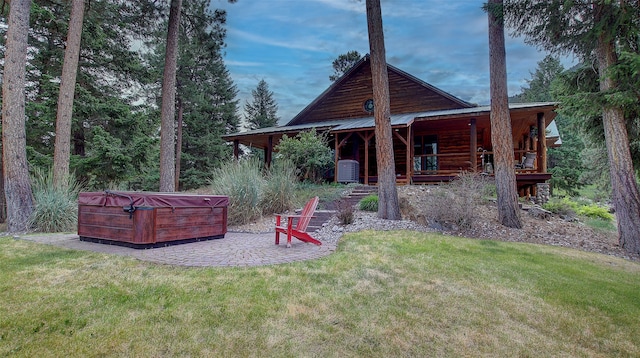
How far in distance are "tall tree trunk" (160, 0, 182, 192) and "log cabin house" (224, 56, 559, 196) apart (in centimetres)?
511

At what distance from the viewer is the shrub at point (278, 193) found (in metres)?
8.05

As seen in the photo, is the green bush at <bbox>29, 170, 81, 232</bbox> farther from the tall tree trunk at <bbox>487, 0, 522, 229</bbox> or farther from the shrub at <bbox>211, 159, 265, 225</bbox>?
the tall tree trunk at <bbox>487, 0, 522, 229</bbox>

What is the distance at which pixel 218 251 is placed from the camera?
4.58m

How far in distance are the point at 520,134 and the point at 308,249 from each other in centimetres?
1505

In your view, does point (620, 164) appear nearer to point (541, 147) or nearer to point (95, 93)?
point (541, 147)

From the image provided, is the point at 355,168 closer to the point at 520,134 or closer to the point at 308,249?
the point at 308,249

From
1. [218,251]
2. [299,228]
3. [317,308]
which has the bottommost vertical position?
[317,308]

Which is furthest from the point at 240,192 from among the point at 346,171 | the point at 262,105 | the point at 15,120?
the point at 262,105

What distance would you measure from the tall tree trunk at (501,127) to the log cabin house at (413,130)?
149 inches

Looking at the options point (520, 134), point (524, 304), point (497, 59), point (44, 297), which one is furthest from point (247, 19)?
point (520, 134)

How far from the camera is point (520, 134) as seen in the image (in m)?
15.6

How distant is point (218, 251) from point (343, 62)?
26.1 m

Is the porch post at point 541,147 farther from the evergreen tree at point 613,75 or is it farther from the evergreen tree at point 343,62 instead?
the evergreen tree at point 343,62

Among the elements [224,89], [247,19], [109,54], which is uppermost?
[224,89]
